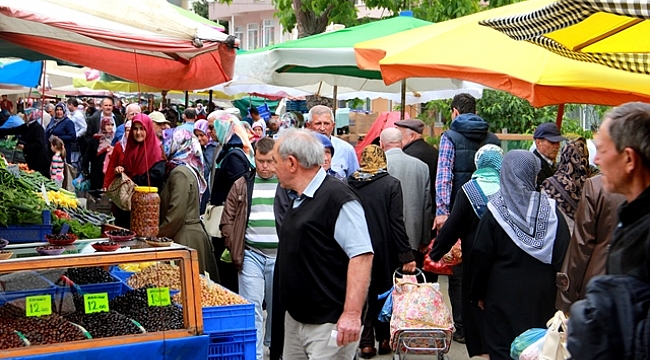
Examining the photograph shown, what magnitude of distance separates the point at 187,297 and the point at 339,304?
0.86 m

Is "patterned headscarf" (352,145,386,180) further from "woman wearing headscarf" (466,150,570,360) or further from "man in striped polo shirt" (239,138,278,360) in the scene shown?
"woman wearing headscarf" (466,150,570,360)

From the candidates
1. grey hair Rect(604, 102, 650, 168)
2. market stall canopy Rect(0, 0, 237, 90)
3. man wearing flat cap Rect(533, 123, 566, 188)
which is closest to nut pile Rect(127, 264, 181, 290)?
market stall canopy Rect(0, 0, 237, 90)

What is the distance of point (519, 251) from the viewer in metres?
6.27

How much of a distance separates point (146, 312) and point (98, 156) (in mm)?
12114

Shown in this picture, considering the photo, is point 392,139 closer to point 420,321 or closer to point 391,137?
point 391,137

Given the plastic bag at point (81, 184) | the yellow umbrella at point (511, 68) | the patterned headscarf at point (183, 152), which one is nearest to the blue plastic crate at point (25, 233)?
the patterned headscarf at point (183, 152)

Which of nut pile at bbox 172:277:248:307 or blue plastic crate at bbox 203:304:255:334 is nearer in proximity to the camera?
blue plastic crate at bbox 203:304:255:334

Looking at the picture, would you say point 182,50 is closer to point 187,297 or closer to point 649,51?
point 187,297

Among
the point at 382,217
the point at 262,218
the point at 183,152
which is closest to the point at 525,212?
the point at 382,217

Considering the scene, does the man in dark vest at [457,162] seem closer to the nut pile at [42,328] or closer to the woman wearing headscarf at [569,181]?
the woman wearing headscarf at [569,181]

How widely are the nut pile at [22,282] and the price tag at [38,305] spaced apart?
1.22ft

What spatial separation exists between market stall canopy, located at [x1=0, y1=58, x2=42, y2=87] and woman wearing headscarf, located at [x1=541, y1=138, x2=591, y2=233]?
9.34 metres

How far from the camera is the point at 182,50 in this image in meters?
5.57

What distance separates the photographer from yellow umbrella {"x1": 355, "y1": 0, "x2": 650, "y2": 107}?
6945 mm
